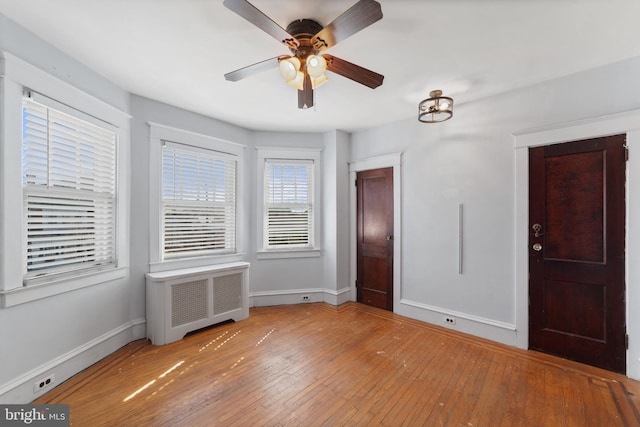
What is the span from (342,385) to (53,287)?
2489 mm

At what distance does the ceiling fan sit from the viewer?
1.42 m

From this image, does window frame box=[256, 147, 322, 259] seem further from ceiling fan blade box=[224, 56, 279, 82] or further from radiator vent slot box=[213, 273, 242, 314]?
ceiling fan blade box=[224, 56, 279, 82]

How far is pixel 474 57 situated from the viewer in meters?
2.28

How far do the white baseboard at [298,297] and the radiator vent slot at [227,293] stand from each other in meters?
0.51

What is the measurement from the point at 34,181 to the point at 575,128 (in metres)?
4.66

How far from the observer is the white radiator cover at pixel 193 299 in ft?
9.68

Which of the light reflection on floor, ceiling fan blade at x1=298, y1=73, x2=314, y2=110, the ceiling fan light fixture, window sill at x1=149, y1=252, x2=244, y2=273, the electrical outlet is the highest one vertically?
the ceiling fan light fixture

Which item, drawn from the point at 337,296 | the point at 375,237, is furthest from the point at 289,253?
the point at 375,237

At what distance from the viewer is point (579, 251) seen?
2523 millimetres

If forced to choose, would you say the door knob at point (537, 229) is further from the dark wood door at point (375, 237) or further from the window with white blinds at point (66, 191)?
the window with white blinds at point (66, 191)

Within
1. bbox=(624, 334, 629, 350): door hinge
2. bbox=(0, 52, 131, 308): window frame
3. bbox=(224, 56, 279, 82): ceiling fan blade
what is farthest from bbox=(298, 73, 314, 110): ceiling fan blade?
bbox=(624, 334, 629, 350): door hinge

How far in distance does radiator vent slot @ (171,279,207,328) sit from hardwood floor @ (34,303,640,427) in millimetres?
248

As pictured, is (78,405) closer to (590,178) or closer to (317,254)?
(317,254)

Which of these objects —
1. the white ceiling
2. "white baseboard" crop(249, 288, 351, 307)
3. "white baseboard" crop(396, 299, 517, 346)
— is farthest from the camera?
"white baseboard" crop(249, 288, 351, 307)
